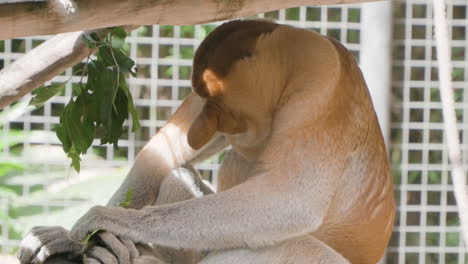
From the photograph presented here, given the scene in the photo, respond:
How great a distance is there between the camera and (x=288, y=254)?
2436mm

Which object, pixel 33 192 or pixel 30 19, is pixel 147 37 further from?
pixel 30 19

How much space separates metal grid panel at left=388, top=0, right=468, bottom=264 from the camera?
5316mm

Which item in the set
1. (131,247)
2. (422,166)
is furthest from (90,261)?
(422,166)

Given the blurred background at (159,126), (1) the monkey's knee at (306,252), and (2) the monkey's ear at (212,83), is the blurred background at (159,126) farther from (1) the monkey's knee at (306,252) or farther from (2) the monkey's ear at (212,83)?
(1) the monkey's knee at (306,252)

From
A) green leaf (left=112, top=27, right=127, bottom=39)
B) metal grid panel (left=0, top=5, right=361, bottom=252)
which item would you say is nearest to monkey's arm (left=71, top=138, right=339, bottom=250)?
green leaf (left=112, top=27, right=127, bottom=39)

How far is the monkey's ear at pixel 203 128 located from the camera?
8.41 feet

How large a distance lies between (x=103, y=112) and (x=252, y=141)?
0.55m

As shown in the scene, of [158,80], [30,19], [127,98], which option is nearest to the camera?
[30,19]

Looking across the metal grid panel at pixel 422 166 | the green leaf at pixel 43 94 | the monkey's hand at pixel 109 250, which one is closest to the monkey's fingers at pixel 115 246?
the monkey's hand at pixel 109 250

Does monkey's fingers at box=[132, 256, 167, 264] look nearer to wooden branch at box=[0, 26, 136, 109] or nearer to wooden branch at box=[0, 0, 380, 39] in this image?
wooden branch at box=[0, 0, 380, 39]

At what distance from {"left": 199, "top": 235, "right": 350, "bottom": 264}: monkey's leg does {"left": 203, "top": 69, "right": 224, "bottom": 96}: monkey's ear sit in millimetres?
521

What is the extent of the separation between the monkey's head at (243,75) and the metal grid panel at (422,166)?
9.25 feet

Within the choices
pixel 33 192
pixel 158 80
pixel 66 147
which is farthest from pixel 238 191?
pixel 33 192

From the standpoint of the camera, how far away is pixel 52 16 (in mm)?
1867
